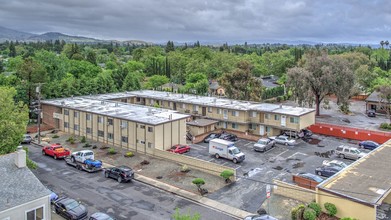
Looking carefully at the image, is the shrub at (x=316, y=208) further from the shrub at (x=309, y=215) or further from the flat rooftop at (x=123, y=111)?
the flat rooftop at (x=123, y=111)

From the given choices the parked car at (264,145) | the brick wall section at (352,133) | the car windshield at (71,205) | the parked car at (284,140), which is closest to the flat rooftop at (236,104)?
the parked car at (284,140)

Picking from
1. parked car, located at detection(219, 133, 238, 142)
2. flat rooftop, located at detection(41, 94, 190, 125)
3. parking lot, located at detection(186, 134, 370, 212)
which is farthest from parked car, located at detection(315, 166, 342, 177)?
flat rooftop, located at detection(41, 94, 190, 125)

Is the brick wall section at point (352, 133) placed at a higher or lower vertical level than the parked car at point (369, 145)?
higher

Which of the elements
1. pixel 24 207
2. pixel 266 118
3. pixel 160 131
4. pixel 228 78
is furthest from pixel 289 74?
pixel 24 207

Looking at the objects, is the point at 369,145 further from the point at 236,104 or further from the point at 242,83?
the point at 242,83

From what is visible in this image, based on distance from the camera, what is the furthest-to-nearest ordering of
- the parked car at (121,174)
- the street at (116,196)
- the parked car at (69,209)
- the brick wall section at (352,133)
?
1. the brick wall section at (352,133)
2. the parked car at (121,174)
3. the street at (116,196)
4. the parked car at (69,209)

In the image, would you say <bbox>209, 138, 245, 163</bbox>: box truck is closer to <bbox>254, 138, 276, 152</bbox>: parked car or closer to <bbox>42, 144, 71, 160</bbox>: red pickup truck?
<bbox>254, 138, 276, 152</bbox>: parked car

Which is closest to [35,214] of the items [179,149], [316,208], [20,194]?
[20,194]
